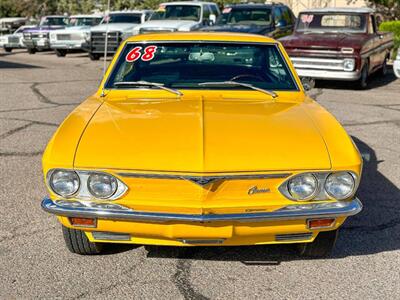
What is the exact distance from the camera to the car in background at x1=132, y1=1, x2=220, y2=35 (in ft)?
51.0

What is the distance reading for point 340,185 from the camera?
3.30 m

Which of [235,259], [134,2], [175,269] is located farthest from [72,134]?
[134,2]

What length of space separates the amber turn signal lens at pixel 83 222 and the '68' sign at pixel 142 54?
6.00 feet

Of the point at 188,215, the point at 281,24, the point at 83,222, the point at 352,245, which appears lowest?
the point at 281,24

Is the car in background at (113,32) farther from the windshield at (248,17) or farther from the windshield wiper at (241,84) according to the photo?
the windshield wiper at (241,84)

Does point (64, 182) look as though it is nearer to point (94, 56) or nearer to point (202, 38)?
point (202, 38)

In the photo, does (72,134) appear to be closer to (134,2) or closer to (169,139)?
(169,139)

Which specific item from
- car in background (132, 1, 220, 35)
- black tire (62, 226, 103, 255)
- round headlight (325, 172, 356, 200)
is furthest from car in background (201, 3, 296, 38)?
round headlight (325, 172, 356, 200)

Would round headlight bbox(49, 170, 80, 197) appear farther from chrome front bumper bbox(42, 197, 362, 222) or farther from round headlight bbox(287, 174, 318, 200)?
round headlight bbox(287, 174, 318, 200)

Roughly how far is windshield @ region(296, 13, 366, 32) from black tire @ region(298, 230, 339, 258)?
30.2 feet

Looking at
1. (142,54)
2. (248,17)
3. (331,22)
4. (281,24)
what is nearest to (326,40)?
(331,22)

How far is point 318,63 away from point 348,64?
0.62 m

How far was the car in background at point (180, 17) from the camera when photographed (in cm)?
1556

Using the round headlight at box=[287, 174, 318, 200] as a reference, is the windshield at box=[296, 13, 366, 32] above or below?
below
